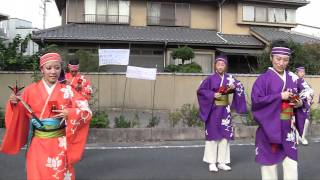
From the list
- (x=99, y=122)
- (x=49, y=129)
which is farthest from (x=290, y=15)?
(x=49, y=129)

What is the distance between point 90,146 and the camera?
961 cm

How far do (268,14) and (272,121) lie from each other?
76.2ft

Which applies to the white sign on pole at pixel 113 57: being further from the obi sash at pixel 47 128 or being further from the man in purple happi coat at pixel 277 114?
the obi sash at pixel 47 128

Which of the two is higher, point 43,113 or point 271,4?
point 271,4

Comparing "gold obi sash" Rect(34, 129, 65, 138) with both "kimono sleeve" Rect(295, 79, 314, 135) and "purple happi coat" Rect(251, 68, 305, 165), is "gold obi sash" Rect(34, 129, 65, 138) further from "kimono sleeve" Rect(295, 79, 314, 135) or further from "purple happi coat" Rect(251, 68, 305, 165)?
"kimono sleeve" Rect(295, 79, 314, 135)

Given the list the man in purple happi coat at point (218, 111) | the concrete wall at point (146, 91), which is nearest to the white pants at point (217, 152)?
the man in purple happi coat at point (218, 111)

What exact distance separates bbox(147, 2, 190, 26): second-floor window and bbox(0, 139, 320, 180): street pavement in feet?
53.8

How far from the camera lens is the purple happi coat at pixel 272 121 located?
17.0ft

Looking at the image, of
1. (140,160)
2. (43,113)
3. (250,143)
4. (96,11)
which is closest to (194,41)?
(96,11)

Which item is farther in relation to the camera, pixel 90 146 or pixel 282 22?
pixel 282 22

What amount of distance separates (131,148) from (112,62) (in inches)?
164

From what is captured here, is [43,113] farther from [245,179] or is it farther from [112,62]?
[112,62]

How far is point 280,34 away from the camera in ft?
85.9

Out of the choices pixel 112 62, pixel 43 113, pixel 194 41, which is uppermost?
pixel 194 41
